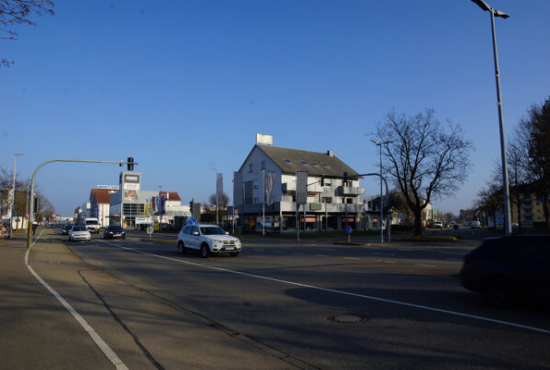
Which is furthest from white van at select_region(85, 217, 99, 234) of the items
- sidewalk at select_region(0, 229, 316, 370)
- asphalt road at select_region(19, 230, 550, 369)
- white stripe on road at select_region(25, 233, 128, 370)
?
white stripe on road at select_region(25, 233, 128, 370)

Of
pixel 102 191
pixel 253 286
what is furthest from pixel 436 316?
pixel 102 191

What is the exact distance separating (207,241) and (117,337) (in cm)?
1356

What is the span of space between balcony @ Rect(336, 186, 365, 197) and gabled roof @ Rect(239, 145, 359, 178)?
239cm

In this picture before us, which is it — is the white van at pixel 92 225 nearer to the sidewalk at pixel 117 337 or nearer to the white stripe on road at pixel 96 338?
the sidewalk at pixel 117 337

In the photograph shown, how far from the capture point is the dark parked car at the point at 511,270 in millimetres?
7129

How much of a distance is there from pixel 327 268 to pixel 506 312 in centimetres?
800

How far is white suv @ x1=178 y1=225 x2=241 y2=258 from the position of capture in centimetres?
1919

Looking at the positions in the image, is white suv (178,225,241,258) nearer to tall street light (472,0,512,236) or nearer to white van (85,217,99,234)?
tall street light (472,0,512,236)

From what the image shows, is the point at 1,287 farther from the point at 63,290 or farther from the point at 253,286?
the point at 253,286

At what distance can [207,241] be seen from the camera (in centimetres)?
1944

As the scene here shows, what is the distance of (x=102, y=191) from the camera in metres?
148

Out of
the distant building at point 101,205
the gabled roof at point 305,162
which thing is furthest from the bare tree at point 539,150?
the distant building at point 101,205

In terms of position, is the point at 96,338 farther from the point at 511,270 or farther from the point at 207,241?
the point at 207,241

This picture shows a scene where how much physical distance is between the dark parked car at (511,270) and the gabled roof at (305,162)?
48.1m
